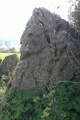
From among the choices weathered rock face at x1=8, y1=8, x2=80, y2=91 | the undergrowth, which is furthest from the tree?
the undergrowth

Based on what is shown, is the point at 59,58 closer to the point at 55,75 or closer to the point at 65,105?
the point at 55,75

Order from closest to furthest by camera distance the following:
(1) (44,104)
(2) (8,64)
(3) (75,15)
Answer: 1. (1) (44,104)
2. (3) (75,15)
3. (2) (8,64)

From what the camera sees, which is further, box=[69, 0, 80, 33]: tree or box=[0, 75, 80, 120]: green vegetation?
box=[69, 0, 80, 33]: tree

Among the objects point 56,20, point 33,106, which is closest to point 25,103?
point 33,106

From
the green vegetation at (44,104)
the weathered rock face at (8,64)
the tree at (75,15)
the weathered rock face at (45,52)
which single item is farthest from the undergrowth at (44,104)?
the weathered rock face at (8,64)

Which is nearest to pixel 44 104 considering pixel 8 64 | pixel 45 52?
pixel 45 52

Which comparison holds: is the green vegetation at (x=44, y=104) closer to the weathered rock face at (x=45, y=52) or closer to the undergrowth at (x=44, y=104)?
the undergrowth at (x=44, y=104)

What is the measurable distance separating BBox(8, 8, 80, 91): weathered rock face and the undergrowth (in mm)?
380

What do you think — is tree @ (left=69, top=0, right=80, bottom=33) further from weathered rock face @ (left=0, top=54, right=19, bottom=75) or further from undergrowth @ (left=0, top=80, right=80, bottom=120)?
weathered rock face @ (left=0, top=54, right=19, bottom=75)

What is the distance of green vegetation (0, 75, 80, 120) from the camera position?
598 centimetres

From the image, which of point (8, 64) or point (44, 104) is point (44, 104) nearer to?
point (44, 104)

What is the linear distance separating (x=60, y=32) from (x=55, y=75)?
4.00 feet

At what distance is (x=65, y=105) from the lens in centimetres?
639

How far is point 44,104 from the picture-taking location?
6.57m
